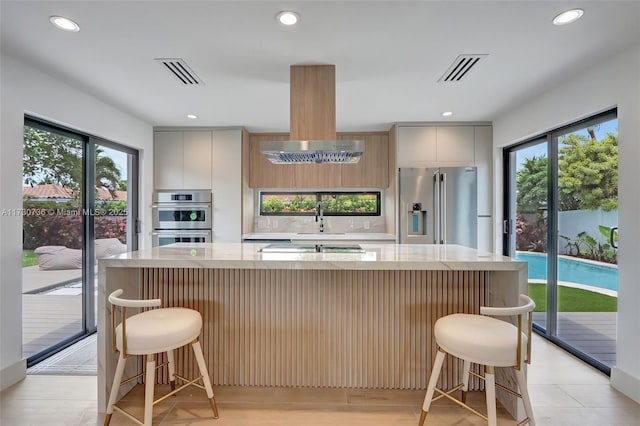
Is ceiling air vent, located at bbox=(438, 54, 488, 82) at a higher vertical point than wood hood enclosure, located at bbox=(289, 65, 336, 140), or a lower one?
higher

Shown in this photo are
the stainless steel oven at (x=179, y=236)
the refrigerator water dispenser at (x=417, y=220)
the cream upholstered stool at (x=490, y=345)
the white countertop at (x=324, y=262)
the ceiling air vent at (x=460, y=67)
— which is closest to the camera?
the cream upholstered stool at (x=490, y=345)

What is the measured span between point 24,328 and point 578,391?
423 centimetres

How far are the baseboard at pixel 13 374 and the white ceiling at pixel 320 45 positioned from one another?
7.41ft

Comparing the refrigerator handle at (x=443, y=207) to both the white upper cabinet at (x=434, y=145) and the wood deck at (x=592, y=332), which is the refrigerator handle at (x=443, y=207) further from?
the wood deck at (x=592, y=332)

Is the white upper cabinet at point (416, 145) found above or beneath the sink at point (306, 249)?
above

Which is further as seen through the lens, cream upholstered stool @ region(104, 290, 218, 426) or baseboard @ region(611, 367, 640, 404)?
baseboard @ region(611, 367, 640, 404)

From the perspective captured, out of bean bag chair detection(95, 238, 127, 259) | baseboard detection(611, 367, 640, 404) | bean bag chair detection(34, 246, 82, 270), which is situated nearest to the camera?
baseboard detection(611, 367, 640, 404)

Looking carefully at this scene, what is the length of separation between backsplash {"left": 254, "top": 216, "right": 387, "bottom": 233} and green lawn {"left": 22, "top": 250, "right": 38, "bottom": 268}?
2.70 meters

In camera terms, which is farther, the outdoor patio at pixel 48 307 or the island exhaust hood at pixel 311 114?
the outdoor patio at pixel 48 307

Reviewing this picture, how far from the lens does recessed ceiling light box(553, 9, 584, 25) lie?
185 cm

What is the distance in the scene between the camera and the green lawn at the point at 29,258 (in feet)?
8.21

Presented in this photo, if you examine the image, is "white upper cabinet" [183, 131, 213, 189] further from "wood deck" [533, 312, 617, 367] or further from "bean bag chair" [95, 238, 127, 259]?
"wood deck" [533, 312, 617, 367]

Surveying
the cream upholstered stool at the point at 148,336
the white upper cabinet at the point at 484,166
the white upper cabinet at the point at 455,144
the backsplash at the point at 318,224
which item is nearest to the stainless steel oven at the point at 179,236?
the backsplash at the point at 318,224

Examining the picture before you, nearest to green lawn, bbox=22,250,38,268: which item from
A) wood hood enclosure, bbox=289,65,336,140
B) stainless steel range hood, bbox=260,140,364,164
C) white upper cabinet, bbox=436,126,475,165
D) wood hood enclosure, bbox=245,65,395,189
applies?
stainless steel range hood, bbox=260,140,364,164
